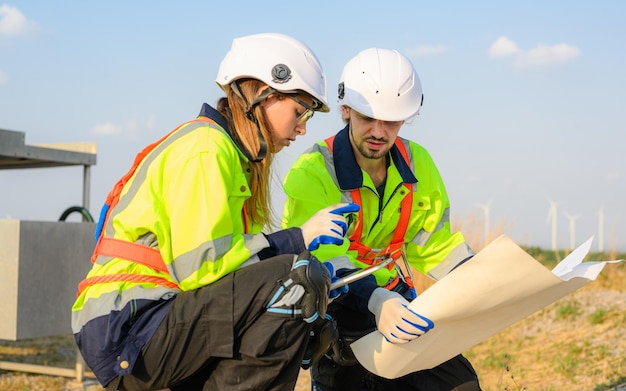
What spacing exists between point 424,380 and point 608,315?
4802 millimetres

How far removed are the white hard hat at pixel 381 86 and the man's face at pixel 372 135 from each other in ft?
0.18

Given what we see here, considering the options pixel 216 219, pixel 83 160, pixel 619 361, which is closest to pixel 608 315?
pixel 619 361

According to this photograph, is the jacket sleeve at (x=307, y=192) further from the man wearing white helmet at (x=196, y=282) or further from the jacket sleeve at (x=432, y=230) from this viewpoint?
the man wearing white helmet at (x=196, y=282)

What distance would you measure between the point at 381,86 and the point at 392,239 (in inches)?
30.2

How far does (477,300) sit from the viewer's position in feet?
9.82

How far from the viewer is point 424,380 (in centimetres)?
376

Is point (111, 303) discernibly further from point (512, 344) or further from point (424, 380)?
point (512, 344)

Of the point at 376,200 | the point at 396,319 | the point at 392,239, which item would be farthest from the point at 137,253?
the point at 392,239

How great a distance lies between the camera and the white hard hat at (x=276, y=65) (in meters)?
3.13

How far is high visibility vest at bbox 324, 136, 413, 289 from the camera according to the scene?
3.86 metres

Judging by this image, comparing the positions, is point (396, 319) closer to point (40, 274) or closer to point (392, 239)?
point (392, 239)

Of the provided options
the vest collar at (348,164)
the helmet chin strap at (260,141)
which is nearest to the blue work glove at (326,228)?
the helmet chin strap at (260,141)

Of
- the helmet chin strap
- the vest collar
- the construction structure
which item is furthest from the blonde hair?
the construction structure

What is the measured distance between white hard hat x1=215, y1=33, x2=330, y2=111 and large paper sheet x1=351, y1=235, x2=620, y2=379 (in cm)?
92
